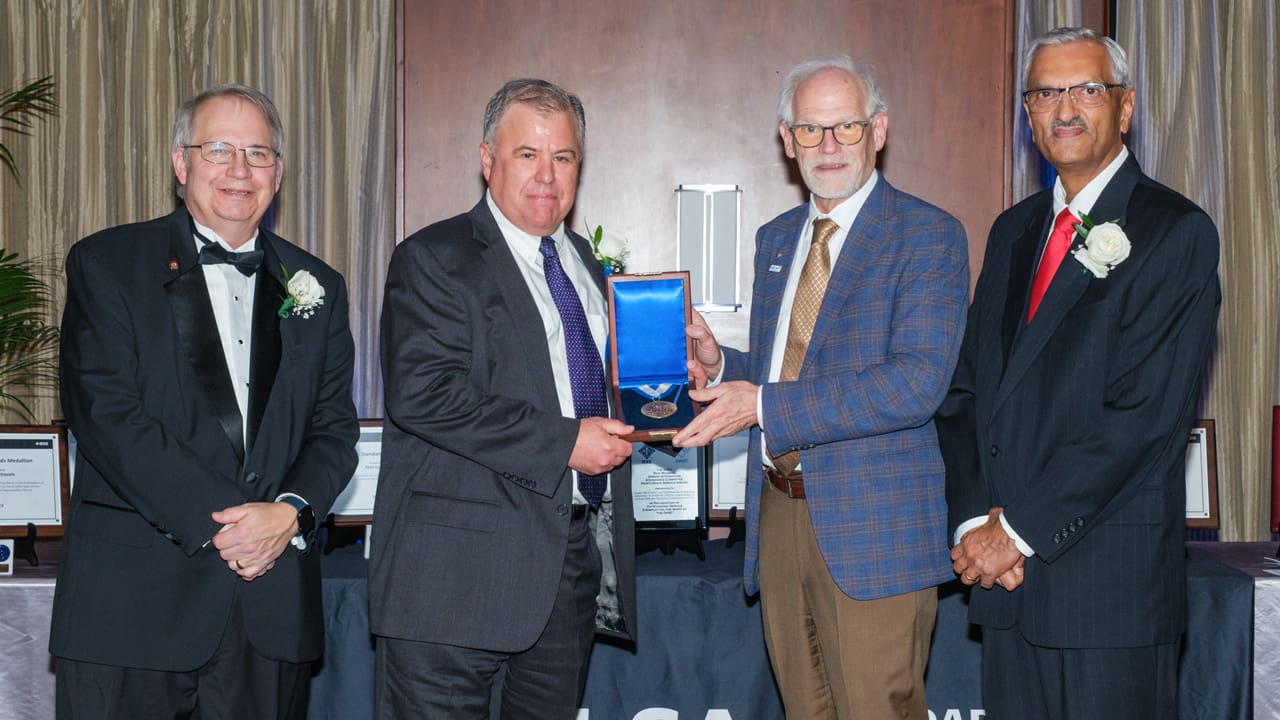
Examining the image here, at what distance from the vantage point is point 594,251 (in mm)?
2744

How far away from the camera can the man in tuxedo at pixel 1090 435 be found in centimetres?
218

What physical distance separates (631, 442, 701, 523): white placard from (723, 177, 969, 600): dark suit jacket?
40.7 inches

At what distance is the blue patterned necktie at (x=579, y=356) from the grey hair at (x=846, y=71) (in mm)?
677

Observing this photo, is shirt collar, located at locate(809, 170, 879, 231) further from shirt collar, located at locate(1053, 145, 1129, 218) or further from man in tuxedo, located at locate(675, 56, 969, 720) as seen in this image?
shirt collar, located at locate(1053, 145, 1129, 218)

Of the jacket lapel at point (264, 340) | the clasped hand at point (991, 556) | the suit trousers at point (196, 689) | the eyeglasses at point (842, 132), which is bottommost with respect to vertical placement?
the suit trousers at point (196, 689)

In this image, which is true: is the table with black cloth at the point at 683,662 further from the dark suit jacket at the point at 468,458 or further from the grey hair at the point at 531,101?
the grey hair at the point at 531,101

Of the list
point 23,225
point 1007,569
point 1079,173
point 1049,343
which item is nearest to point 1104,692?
point 1007,569

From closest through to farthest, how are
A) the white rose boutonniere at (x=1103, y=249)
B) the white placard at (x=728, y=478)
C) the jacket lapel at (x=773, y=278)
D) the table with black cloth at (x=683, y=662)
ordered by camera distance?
the white rose boutonniere at (x=1103, y=249) → the jacket lapel at (x=773, y=278) → the table with black cloth at (x=683, y=662) → the white placard at (x=728, y=478)

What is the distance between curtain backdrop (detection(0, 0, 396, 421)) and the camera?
13.8ft

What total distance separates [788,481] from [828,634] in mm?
367

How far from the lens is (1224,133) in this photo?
4.16 m

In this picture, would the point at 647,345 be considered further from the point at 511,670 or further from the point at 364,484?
the point at 364,484

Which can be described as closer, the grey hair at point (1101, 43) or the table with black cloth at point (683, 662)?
the grey hair at point (1101, 43)

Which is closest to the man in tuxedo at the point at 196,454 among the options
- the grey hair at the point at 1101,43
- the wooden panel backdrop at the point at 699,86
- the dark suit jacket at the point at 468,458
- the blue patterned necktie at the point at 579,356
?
the dark suit jacket at the point at 468,458
